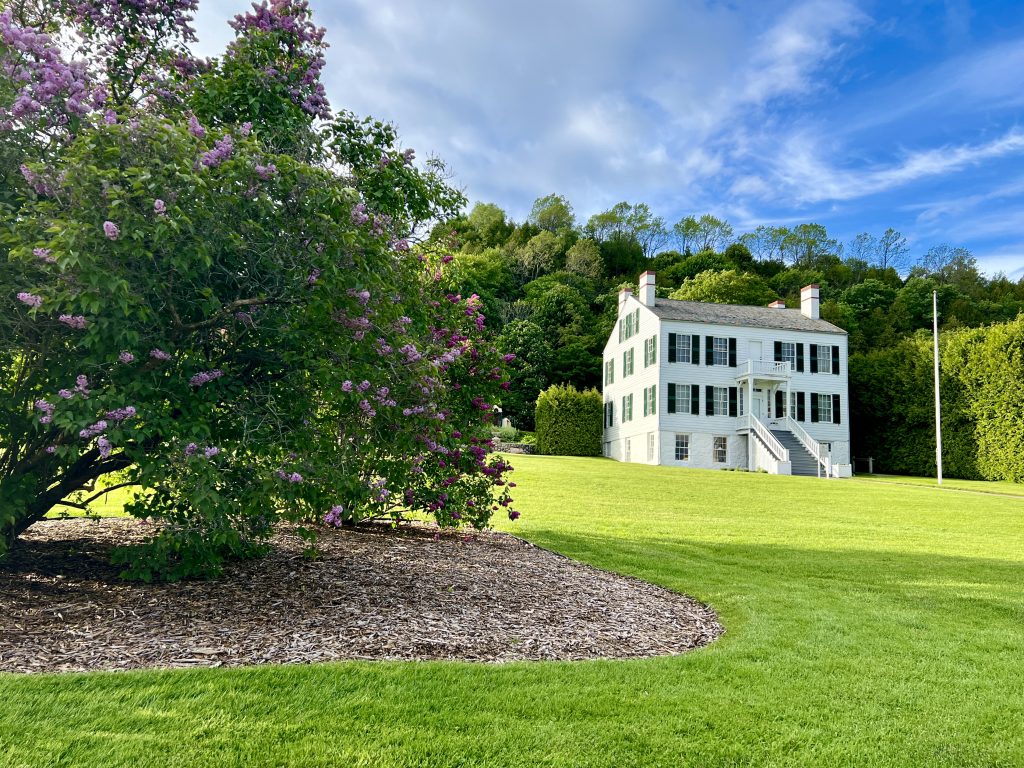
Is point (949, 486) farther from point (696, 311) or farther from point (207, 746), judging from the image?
point (207, 746)

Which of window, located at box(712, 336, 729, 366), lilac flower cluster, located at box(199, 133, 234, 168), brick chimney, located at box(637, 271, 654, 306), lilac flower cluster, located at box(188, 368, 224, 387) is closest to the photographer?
lilac flower cluster, located at box(199, 133, 234, 168)

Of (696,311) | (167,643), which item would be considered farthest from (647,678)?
(696,311)

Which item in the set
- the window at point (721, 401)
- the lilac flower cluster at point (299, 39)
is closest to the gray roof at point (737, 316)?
the window at point (721, 401)

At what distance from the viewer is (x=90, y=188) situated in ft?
13.1

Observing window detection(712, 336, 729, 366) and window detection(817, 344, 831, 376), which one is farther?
window detection(817, 344, 831, 376)

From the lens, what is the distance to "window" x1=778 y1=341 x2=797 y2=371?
32781mm

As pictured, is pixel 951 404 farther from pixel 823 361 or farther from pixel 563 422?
pixel 563 422

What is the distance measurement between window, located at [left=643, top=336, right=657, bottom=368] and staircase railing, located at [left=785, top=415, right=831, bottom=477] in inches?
269

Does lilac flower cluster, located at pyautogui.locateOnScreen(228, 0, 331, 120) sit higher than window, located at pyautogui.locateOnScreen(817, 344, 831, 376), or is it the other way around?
window, located at pyautogui.locateOnScreen(817, 344, 831, 376)

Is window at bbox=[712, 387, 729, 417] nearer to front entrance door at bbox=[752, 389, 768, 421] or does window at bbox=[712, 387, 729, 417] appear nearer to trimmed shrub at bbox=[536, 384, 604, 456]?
front entrance door at bbox=[752, 389, 768, 421]

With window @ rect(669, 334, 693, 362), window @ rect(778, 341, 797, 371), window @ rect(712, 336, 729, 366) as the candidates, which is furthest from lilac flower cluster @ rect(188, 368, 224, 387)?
window @ rect(778, 341, 797, 371)

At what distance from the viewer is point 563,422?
36.4m

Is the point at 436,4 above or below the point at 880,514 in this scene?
above

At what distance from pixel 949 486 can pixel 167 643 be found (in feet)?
93.0
